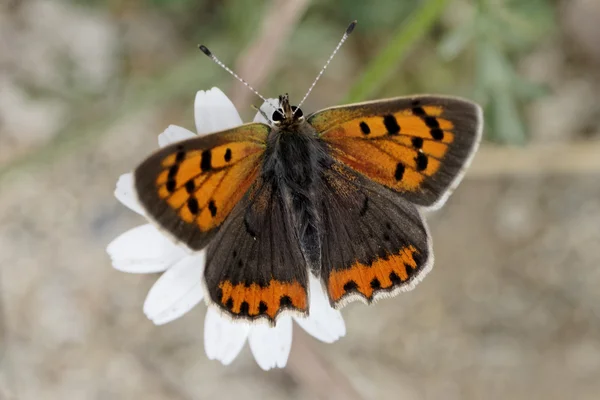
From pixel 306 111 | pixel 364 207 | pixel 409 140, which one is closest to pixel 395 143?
pixel 409 140

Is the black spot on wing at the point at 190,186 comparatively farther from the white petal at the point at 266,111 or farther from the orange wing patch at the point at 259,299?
the white petal at the point at 266,111

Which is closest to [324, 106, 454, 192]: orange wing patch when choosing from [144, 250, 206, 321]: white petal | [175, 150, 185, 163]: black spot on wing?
[175, 150, 185, 163]: black spot on wing

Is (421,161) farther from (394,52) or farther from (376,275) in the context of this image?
(394,52)

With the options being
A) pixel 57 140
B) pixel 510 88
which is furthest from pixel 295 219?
pixel 57 140

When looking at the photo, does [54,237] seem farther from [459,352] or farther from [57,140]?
[459,352]

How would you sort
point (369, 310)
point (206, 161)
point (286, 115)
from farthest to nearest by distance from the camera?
1. point (369, 310)
2. point (286, 115)
3. point (206, 161)

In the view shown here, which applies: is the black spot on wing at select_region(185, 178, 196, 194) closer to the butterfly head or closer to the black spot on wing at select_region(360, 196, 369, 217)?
the butterfly head
